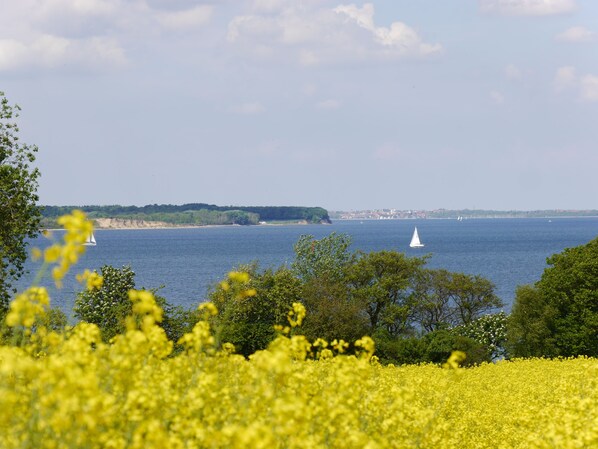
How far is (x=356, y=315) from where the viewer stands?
178 feet

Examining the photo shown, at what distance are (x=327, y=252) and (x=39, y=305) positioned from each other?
7536cm

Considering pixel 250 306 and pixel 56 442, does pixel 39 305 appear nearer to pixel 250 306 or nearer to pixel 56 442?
pixel 56 442

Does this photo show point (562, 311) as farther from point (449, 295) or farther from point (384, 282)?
point (449, 295)

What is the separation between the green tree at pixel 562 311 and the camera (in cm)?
→ 5031

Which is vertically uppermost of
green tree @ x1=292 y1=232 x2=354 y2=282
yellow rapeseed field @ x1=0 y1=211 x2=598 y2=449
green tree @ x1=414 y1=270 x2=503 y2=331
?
yellow rapeseed field @ x1=0 y1=211 x2=598 y2=449

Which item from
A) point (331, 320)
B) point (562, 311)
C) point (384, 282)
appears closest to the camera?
point (331, 320)

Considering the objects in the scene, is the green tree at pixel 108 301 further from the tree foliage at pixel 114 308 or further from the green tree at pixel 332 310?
the green tree at pixel 332 310

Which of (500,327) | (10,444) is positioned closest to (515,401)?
(10,444)

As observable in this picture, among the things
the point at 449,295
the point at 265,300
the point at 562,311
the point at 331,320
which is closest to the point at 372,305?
the point at 449,295

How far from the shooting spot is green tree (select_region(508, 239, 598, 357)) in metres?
50.3

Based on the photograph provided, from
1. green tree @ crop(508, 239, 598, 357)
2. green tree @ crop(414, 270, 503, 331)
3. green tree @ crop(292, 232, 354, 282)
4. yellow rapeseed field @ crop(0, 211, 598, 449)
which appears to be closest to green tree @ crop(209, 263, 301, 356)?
green tree @ crop(508, 239, 598, 357)

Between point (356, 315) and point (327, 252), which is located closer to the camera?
point (356, 315)

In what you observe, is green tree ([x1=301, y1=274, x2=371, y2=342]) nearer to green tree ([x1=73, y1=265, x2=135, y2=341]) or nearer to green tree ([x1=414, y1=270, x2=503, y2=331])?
green tree ([x1=73, y1=265, x2=135, y2=341])

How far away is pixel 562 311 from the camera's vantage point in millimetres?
52344
